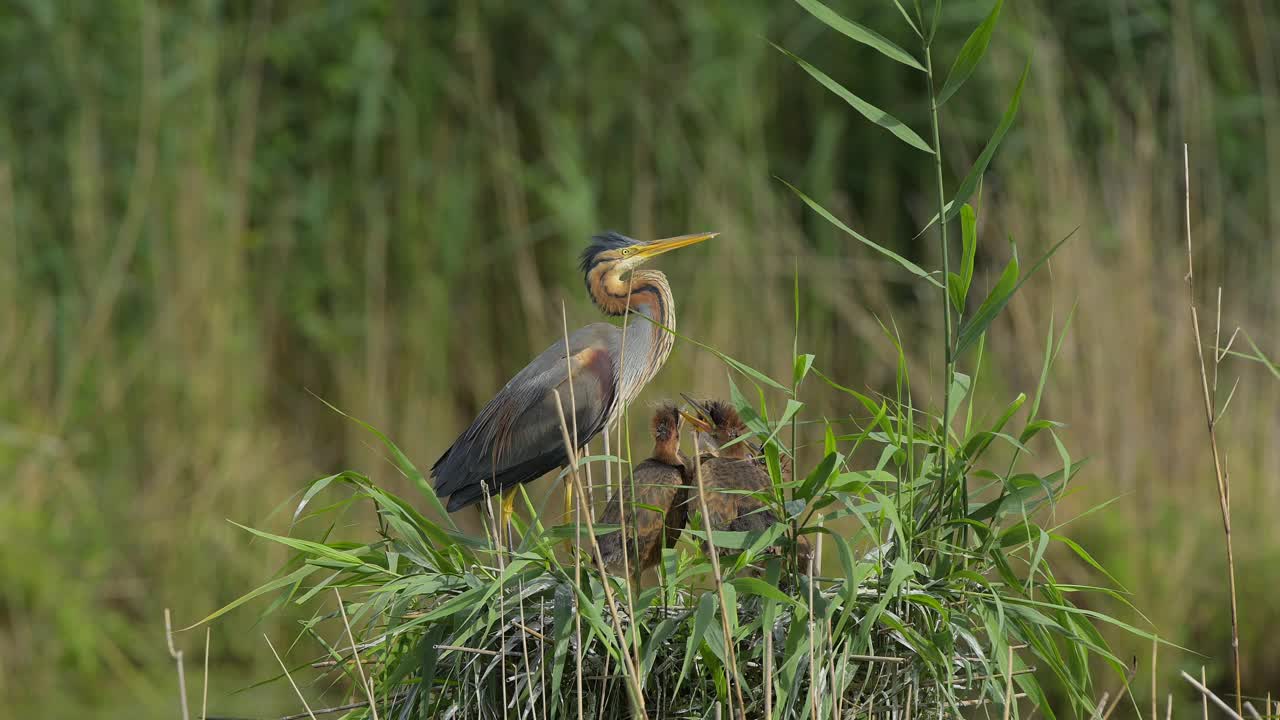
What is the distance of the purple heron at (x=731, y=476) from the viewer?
7.05 ft

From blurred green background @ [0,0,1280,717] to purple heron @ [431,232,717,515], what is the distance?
1848 mm

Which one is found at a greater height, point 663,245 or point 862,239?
point 862,239

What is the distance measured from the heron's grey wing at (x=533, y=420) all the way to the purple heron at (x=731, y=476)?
297mm

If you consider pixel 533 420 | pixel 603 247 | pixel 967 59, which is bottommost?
pixel 533 420

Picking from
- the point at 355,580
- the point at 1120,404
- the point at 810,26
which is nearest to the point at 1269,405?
the point at 1120,404

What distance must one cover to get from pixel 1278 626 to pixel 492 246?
10.6ft

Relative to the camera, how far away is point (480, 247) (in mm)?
5941

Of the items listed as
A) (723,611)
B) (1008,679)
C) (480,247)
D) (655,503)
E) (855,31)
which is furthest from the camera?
(480,247)

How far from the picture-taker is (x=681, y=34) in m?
5.76

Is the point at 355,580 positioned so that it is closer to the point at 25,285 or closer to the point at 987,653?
the point at 987,653

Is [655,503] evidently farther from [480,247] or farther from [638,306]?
[480,247]

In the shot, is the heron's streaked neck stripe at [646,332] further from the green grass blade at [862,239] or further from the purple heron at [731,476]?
the green grass blade at [862,239]

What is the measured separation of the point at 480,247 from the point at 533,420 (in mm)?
3361

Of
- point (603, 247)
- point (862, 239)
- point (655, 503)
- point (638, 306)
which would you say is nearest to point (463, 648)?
point (655, 503)
